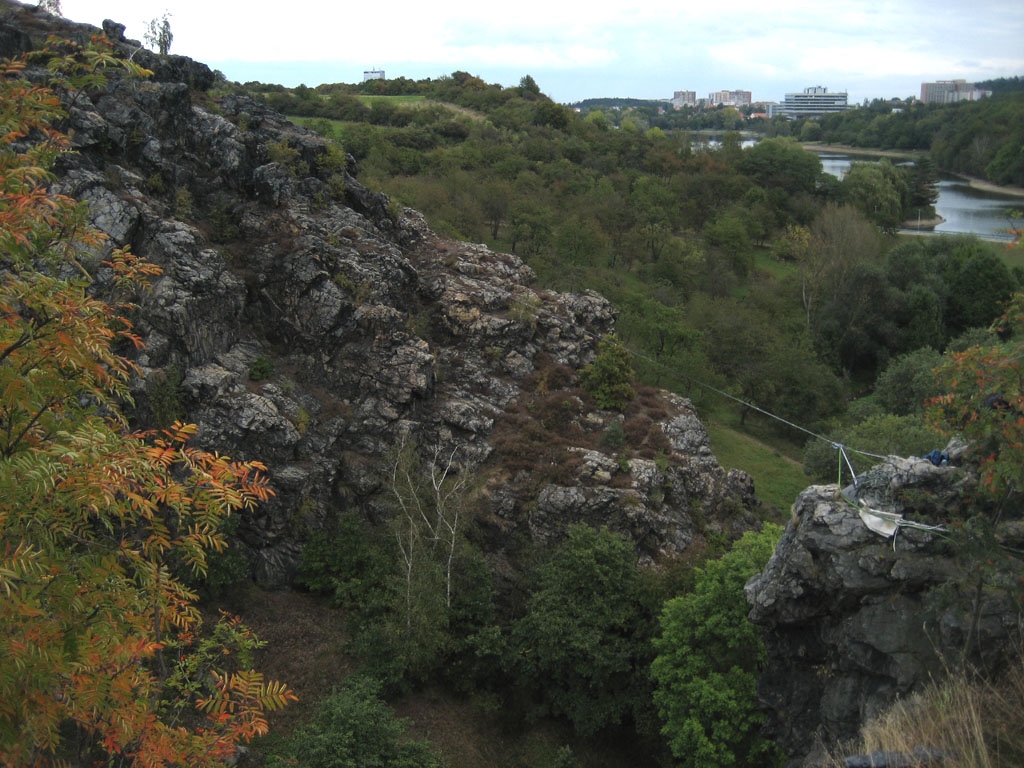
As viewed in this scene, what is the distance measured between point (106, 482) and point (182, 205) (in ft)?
76.6

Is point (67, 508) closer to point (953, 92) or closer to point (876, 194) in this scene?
point (876, 194)

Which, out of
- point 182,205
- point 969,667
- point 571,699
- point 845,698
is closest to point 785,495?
point 571,699

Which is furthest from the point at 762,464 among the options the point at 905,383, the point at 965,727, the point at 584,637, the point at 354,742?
the point at 965,727

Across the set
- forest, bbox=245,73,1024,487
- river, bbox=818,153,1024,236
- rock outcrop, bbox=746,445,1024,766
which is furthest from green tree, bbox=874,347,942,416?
river, bbox=818,153,1024,236

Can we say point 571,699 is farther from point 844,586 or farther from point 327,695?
point 844,586

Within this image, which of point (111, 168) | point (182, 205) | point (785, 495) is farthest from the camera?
point (785, 495)

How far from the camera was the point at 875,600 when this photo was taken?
1124 centimetres

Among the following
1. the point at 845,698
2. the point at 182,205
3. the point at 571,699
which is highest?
the point at 182,205

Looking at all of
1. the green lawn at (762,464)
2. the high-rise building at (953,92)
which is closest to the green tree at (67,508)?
A: the green lawn at (762,464)

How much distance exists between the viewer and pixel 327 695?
1841 centimetres

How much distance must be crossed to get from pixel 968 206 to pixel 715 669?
86120 millimetres

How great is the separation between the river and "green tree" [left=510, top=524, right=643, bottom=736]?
60957 mm

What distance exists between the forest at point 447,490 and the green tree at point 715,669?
64 mm

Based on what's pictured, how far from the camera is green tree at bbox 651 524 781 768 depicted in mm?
15742
